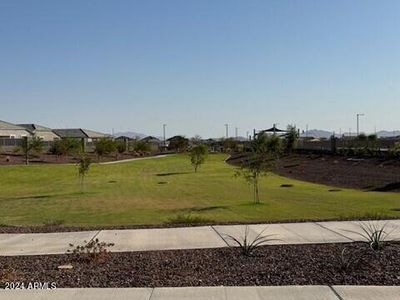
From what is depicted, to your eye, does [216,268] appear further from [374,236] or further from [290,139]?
[290,139]

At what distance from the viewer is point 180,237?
1154 centimetres

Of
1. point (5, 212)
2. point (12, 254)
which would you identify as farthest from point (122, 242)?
point (5, 212)

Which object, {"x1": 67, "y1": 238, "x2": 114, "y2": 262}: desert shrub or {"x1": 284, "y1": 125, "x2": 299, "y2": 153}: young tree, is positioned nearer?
{"x1": 67, "y1": 238, "x2": 114, "y2": 262}: desert shrub

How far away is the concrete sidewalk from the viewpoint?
6.33 metres

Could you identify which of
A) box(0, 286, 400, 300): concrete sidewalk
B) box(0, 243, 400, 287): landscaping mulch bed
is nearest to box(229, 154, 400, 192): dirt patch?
box(0, 243, 400, 287): landscaping mulch bed

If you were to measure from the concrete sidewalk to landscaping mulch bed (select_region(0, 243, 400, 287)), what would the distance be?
32cm

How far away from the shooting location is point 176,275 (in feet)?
25.1

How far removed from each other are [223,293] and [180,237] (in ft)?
16.7

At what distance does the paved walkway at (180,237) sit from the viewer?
1055cm

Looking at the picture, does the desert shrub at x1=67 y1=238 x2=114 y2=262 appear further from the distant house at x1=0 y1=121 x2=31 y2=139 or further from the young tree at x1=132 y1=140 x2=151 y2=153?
the young tree at x1=132 y1=140 x2=151 y2=153

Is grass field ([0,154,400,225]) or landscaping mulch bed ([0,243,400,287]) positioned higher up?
landscaping mulch bed ([0,243,400,287])

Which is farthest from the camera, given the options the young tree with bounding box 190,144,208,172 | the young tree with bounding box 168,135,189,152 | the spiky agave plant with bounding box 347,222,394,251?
the young tree with bounding box 168,135,189,152

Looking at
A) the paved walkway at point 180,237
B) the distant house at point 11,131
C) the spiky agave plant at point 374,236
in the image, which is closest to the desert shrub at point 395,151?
the paved walkway at point 180,237

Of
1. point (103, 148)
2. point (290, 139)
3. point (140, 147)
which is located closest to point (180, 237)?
point (103, 148)
